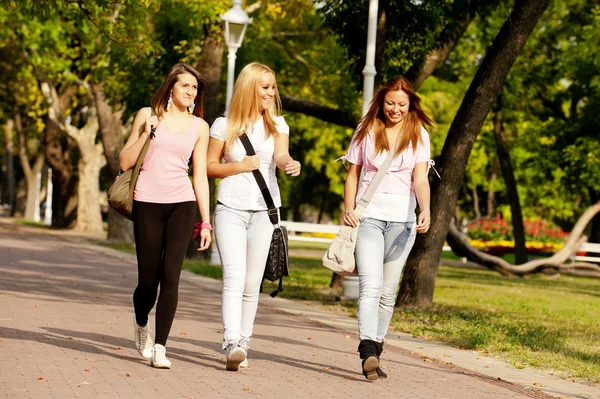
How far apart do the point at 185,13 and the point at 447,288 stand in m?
8.35

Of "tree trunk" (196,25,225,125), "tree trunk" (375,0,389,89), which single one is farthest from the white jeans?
"tree trunk" (196,25,225,125)

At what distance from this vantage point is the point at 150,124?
Answer: 7.65 meters

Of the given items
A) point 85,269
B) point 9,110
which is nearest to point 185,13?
point 85,269

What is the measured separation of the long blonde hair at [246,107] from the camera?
7719 millimetres

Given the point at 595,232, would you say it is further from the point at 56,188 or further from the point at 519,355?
the point at 519,355

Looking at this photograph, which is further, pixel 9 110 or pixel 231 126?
pixel 9 110

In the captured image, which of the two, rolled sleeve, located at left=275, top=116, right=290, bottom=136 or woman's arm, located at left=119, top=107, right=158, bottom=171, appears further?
rolled sleeve, located at left=275, top=116, right=290, bottom=136

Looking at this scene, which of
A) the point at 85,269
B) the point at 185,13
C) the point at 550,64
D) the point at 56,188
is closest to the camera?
the point at 85,269

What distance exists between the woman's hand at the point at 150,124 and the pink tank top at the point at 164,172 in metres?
0.06

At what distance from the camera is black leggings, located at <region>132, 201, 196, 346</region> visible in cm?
770

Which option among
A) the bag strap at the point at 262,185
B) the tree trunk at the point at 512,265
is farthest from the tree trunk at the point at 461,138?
the bag strap at the point at 262,185

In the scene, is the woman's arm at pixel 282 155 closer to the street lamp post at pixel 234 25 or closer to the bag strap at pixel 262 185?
the bag strap at pixel 262 185

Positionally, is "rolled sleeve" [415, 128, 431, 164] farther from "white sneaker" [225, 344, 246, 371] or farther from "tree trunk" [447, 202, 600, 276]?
"tree trunk" [447, 202, 600, 276]

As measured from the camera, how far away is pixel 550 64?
35.8 metres
